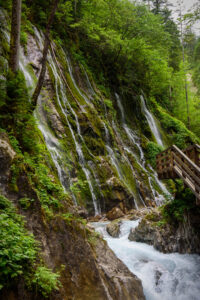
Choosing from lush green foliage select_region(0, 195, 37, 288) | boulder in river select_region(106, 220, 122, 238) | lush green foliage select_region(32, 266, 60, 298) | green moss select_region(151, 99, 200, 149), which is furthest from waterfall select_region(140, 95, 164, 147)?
lush green foliage select_region(32, 266, 60, 298)

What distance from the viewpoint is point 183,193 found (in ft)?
24.6

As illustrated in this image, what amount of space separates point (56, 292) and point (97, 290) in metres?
1.13

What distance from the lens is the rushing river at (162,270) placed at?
5215 millimetres

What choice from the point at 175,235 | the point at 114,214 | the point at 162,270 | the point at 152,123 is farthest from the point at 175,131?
the point at 162,270

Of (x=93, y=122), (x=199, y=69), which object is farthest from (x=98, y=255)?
(x=199, y=69)

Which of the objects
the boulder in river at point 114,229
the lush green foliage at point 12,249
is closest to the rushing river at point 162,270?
the boulder in river at point 114,229

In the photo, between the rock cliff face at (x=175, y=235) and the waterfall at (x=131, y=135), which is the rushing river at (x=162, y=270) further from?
Result: the waterfall at (x=131, y=135)

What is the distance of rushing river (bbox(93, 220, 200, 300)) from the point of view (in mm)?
5215

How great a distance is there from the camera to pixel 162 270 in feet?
19.4

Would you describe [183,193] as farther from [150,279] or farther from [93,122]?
[93,122]

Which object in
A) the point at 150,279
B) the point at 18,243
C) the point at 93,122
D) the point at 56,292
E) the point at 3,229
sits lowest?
the point at 150,279

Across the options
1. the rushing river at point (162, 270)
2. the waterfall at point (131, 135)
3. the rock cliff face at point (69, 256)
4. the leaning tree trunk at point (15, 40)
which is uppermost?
the leaning tree trunk at point (15, 40)

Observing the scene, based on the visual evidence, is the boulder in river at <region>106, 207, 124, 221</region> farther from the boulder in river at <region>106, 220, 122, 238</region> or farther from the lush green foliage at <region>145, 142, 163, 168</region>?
the lush green foliage at <region>145, 142, 163, 168</region>

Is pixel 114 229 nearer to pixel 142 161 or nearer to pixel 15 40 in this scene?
pixel 15 40
